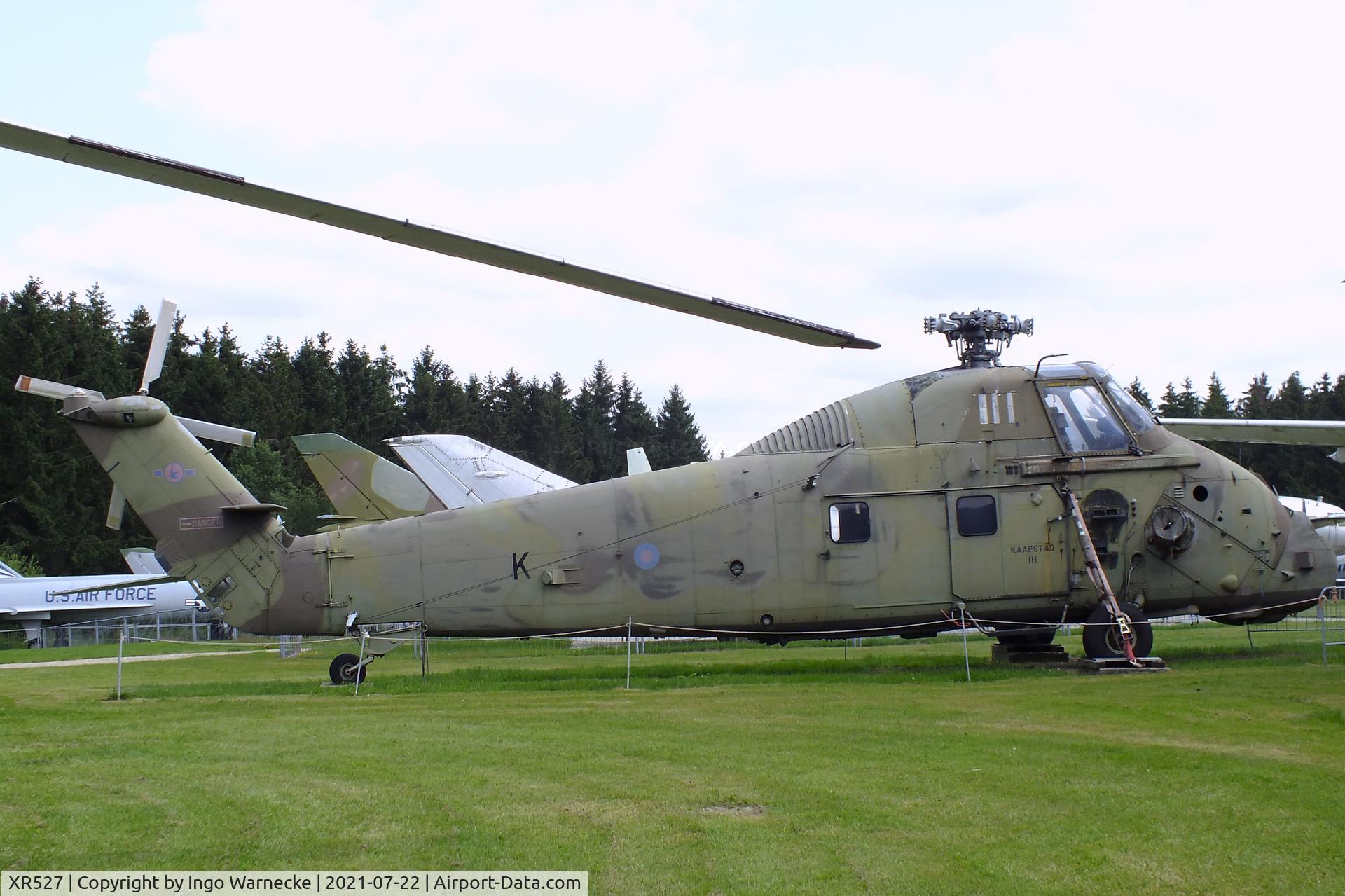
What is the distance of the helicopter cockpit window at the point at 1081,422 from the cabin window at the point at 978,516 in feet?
4.94

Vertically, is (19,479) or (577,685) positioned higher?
(19,479)

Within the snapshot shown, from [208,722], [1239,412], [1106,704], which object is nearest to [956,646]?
[1106,704]

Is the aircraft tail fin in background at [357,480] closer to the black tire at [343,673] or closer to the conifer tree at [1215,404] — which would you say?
the black tire at [343,673]

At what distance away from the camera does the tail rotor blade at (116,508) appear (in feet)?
53.6

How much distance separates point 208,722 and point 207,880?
292 inches

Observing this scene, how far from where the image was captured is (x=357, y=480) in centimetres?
2580

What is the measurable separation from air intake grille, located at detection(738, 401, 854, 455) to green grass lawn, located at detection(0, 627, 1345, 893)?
3.74 metres

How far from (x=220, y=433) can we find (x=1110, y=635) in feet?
44.4

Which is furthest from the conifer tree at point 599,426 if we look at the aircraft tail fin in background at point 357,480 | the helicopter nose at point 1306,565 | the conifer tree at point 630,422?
the helicopter nose at point 1306,565

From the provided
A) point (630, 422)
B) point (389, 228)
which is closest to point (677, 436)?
point (630, 422)

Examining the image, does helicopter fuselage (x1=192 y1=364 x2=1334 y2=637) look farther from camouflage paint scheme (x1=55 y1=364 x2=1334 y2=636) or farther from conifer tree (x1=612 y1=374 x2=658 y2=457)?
conifer tree (x1=612 y1=374 x2=658 y2=457)

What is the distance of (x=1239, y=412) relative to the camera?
3265 inches

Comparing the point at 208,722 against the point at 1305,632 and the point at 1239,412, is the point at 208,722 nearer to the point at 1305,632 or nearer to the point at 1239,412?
the point at 1305,632

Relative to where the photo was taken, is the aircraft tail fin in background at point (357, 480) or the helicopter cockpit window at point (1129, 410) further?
the aircraft tail fin in background at point (357, 480)
